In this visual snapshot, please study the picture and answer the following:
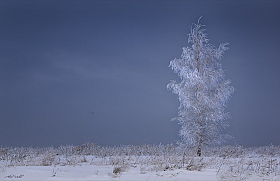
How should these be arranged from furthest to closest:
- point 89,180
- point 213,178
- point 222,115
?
1. point 222,115
2. point 213,178
3. point 89,180

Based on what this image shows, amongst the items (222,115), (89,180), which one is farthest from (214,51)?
(89,180)

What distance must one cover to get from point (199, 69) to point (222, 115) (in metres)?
3.25

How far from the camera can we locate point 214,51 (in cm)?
1617

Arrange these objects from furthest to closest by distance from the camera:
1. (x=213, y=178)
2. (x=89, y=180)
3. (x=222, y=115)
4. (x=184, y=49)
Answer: (x=184, y=49), (x=222, y=115), (x=213, y=178), (x=89, y=180)

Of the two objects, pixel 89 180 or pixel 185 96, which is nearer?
pixel 89 180

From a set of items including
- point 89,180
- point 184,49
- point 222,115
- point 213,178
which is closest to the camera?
point 89,180

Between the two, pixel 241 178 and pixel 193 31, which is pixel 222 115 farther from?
pixel 241 178

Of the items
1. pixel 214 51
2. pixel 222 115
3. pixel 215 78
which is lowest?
pixel 222 115

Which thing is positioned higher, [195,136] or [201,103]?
[201,103]

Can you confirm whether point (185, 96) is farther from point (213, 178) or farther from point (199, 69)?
point (213, 178)

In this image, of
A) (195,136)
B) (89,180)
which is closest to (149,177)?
(89,180)

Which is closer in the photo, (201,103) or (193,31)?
(201,103)

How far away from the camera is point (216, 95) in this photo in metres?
15.5

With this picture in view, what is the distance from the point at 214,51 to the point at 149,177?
1222 centimetres
